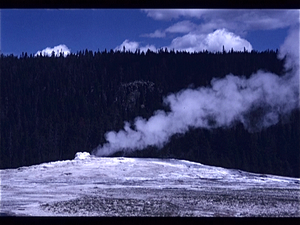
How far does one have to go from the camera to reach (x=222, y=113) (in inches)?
1335

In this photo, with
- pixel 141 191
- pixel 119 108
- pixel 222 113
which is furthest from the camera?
pixel 119 108

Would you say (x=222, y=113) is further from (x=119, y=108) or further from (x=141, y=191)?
(x=141, y=191)

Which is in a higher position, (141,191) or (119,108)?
(119,108)

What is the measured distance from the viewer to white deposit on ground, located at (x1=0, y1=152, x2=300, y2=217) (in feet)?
36.5

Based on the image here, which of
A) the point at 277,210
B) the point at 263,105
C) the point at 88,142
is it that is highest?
the point at 263,105

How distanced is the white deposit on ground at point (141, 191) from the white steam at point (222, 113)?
39.7ft

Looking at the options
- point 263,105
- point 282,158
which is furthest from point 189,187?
point 263,105

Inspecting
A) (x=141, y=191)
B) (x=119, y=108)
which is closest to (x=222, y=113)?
(x=119, y=108)

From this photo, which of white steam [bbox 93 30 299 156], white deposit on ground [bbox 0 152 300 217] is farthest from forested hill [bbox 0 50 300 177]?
white deposit on ground [bbox 0 152 300 217]

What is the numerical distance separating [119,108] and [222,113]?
31.6ft

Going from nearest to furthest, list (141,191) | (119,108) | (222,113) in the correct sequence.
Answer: (141,191) → (222,113) → (119,108)
